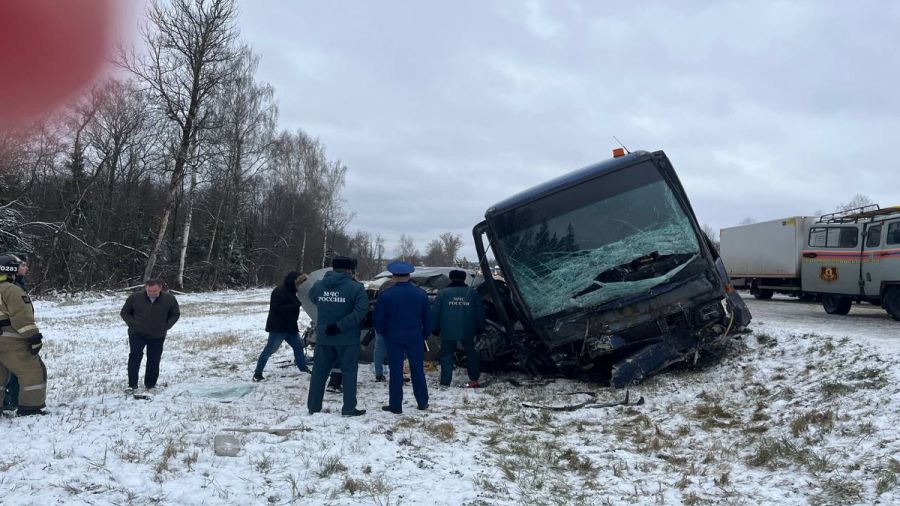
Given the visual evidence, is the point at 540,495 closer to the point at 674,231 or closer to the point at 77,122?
the point at 674,231

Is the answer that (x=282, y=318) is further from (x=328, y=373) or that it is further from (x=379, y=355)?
(x=328, y=373)

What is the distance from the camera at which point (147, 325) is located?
7.29 m

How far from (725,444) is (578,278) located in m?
2.57

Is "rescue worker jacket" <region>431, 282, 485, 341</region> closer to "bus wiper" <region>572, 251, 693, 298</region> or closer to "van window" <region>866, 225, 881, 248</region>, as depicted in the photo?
"bus wiper" <region>572, 251, 693, 298</region>

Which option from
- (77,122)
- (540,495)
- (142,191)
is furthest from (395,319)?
(142,191)

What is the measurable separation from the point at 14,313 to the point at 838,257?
14.6m

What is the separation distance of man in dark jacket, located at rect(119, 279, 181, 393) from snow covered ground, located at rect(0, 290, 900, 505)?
33 cm

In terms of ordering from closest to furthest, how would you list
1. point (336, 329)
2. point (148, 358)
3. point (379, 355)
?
point (336, 329) → point (148, 358) → point (379, 355)

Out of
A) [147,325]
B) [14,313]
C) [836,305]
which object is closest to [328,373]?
[147,325]

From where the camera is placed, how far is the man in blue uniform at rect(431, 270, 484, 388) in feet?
26.6

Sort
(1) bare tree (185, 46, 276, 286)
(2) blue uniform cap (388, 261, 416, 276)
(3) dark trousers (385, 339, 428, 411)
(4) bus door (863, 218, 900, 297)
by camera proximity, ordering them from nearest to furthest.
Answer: (3) dark trousers (385, 339, 428, 411)
(2) blue uniform cap (388, 261, 416, 276)
(4) bus door (863, 218, 900, 297)
(1) bare tree (185, 46, 276, 286)

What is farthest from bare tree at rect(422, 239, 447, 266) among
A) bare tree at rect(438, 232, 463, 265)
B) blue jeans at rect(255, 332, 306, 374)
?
blue jeans at rect(255, 332, 306, 374)

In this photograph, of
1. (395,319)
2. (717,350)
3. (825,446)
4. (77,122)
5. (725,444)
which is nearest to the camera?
(825,446)

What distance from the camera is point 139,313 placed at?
7305 millimetres
